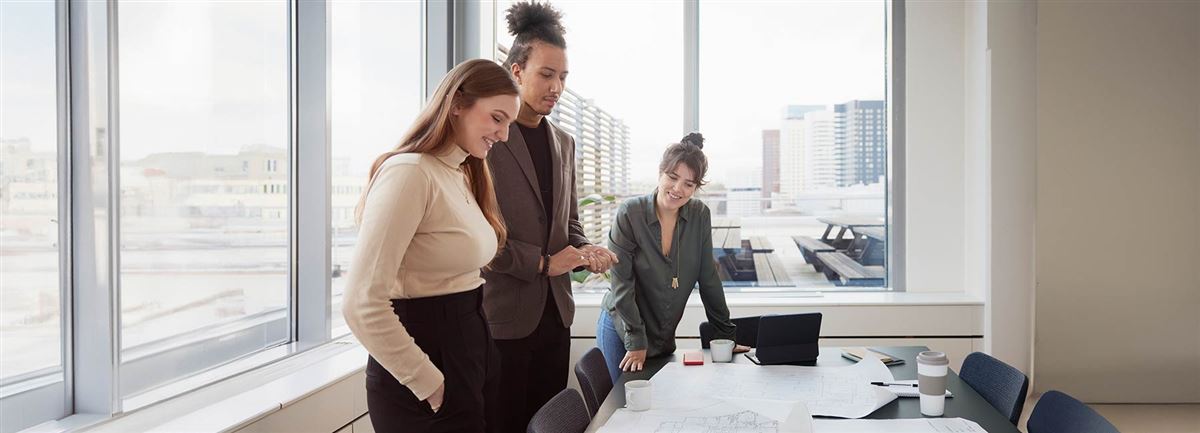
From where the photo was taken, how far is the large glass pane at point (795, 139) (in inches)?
205

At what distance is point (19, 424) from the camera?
1.95 m

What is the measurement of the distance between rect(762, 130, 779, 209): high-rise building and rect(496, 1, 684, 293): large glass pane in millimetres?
600

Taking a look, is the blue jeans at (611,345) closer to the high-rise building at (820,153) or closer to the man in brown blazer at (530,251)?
the man in brown blazer at (530,251)

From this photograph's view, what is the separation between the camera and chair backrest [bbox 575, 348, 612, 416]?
2422 mm

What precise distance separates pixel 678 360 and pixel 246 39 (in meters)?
→ 1.99

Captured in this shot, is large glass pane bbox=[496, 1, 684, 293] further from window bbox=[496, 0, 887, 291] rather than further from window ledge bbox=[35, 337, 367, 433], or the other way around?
window ledge bbox=[35, 337, 367, 433]

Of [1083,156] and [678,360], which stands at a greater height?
[1083,156]

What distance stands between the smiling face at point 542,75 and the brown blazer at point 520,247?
0.11 m

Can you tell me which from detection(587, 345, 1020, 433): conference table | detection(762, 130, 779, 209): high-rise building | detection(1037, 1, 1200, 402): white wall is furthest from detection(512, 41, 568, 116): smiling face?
detection(1037, 1, 1200, 402): white wall

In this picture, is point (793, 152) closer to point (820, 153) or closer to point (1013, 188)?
point (820, 153)

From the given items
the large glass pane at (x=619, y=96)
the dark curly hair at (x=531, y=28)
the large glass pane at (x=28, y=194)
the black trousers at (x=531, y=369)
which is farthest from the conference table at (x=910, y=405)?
the large glass pane at (x=619, y=96)

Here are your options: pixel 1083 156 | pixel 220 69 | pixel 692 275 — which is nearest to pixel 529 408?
pixel 692 275

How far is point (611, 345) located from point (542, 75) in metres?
1.11

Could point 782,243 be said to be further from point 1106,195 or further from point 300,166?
point 300,166
